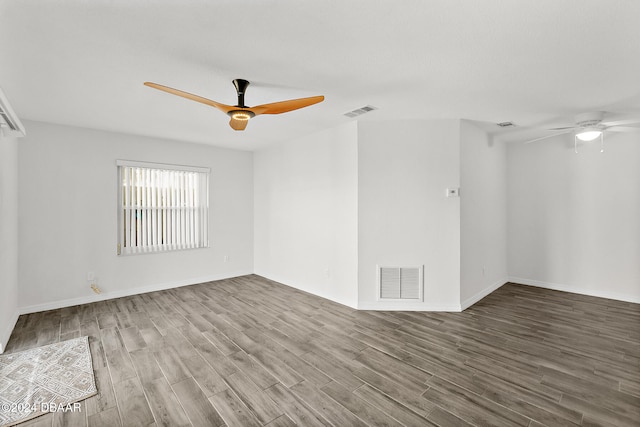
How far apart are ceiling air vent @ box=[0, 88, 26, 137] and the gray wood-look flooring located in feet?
6.97

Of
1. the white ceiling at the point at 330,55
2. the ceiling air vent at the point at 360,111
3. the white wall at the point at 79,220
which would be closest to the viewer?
the white ceiling at the point at 330,55

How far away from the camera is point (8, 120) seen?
2523mm

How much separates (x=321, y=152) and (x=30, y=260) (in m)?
4.25

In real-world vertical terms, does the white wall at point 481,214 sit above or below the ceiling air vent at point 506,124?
below

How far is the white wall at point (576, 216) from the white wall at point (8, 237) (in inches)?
286

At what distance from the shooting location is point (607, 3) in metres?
1.64

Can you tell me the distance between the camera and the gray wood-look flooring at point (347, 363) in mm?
1957

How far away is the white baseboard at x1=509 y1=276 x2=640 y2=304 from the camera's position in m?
4.36

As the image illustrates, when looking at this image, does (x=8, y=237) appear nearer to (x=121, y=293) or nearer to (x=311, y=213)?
(x=121, y=293)

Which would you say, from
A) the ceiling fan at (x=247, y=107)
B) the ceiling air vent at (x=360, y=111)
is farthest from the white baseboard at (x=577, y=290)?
the ceiling fan at (x=247, y=107)

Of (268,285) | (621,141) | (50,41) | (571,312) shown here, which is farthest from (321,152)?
(621,141)

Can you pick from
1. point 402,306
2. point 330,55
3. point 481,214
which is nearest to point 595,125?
point 481,214

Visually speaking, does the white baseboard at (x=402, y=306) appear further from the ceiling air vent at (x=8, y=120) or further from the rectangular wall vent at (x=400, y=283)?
the ceiling air vent at (x=8, y=120)

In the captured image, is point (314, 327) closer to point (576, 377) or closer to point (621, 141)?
point (576, 377)
